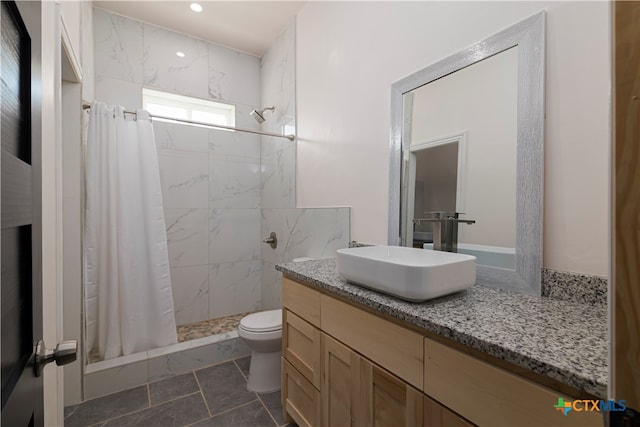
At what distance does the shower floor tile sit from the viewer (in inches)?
97.9

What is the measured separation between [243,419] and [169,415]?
1.43 ft

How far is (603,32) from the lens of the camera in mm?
890

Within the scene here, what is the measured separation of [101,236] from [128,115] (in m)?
0.97

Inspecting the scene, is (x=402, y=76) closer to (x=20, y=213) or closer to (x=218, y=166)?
(x=20, y=213)

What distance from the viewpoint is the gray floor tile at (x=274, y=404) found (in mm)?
1640

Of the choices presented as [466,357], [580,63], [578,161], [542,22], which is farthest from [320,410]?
[542,22]

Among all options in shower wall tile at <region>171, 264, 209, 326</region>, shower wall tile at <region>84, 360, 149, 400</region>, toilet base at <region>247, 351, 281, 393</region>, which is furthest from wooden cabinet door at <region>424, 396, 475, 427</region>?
shower wall tile at <region>171, 264, 209, 326</region>

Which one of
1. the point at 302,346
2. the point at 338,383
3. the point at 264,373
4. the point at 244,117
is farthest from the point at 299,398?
the point at 244,117

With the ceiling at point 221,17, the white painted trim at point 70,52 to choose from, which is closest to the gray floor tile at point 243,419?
the white painted trim at point 70,52

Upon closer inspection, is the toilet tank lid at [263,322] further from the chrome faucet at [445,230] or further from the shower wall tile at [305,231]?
the chrome faucet at [445,230]

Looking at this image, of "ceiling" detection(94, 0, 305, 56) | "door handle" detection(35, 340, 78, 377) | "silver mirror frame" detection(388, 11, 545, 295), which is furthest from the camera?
"ceiling" detection(94, 0, 305, 56)

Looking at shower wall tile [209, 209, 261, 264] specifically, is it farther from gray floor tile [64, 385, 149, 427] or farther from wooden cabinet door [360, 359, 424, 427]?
wooden cabinet door [360, 359, 424, 427]

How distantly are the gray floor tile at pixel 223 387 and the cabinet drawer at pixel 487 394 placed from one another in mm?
1416

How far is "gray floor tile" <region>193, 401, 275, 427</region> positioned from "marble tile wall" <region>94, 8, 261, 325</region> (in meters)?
1.28
